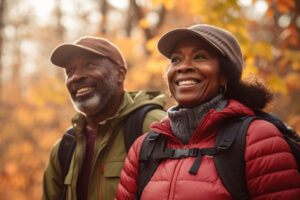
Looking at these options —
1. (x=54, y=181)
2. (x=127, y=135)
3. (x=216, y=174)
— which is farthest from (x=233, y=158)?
(x=54, y=181)

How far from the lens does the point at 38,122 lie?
17281mm

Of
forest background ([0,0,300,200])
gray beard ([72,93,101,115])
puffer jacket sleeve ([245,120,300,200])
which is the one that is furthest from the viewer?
forest background ([0,0,300,200])

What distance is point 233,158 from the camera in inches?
78.1

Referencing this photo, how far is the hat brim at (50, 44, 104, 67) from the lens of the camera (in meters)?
3.42

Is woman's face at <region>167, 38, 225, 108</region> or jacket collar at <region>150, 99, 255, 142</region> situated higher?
woman's face at <region>167, 38, 225, 108</region>

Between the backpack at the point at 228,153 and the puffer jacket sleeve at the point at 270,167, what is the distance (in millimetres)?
54

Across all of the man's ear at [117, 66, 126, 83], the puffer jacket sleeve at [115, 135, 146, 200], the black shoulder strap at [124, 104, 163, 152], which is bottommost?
the puffer jacket sleeve at [115, 135, 146, 200]

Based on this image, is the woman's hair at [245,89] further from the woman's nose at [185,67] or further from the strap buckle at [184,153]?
the strap buckle at [184,153]

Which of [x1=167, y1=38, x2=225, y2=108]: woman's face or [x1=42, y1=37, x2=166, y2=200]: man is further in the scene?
[x1=42, y1=37, x2=166, y2=200]: man

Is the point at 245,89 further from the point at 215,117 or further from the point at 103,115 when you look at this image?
the point at 103,115

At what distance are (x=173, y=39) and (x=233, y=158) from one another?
1.10 meters

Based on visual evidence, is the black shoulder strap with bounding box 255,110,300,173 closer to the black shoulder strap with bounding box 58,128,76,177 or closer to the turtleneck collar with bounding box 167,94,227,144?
the turtleneck collar with bounding box 167,94,227,144

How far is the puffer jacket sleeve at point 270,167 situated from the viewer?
71.7 inches

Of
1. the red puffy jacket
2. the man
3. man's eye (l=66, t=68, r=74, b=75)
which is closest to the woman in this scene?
the red puffy jacket
